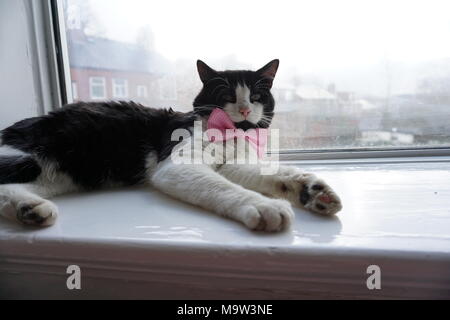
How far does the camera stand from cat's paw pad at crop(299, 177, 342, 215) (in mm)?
600

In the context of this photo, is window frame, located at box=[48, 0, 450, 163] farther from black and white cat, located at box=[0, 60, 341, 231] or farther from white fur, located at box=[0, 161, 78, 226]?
white fur, located at box=[0, 161, 78, 226]

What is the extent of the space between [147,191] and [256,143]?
1.16 feet

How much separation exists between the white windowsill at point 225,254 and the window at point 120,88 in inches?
25.1

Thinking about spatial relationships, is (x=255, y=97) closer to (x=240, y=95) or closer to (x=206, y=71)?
(x=240, y=95)

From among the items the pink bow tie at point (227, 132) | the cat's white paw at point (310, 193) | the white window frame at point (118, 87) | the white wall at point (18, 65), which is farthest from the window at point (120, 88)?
the cat's white paw at point (310, 193)

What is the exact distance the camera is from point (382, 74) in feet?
3.43

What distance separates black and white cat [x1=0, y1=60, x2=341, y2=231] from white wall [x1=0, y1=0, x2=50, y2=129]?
0.58ft

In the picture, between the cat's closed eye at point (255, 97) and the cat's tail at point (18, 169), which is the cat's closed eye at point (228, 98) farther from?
the cat's tail at point (18, 169)

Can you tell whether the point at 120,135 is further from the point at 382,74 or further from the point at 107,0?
the point at 382,74

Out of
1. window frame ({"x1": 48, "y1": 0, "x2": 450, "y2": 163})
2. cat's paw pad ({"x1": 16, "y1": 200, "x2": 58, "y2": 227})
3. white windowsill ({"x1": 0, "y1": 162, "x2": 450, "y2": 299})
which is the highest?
window frame ({"x1": 48, "y1": 0, "x2": 450, "y2": 163})

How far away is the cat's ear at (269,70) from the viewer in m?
0.99

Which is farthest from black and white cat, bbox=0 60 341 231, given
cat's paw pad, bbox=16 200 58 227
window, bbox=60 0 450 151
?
window, bbox=60 0 450 151

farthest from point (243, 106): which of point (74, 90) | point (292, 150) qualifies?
point (74, 90)
